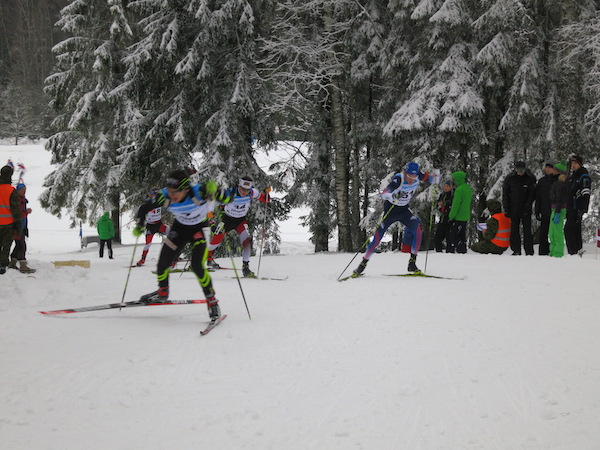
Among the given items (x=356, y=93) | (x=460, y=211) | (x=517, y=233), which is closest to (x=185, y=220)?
(x=460, y=211)

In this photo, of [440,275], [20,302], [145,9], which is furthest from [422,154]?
[20,302]

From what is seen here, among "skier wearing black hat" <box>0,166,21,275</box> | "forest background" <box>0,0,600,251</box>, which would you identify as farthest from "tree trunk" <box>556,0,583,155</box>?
"skier wearing black hat" <box>0,166,21,275</box>

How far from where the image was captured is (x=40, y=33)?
6650 cm

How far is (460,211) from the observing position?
41.1ft

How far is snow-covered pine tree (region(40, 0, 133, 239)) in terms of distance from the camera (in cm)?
2073

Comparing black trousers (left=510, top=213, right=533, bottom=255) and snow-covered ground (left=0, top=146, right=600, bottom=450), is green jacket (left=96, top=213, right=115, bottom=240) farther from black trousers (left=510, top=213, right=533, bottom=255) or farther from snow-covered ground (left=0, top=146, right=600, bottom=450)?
black trousers (left=510, top=213, right=533, bottom=255)

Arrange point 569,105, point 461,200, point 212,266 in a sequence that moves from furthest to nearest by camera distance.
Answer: point 461,200 → point 569,105 → point 212,266

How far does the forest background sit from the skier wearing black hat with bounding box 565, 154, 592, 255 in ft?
7.74

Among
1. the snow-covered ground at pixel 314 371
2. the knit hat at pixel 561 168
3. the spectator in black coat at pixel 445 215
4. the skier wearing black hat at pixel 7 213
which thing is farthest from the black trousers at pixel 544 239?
the skier wearing black hat at pixel 7 213

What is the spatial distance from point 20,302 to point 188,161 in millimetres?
9286

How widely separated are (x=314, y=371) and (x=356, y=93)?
1593 cm

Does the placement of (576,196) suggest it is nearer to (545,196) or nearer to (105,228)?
(545,196)

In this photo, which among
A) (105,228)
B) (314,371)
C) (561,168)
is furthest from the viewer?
(105,228)

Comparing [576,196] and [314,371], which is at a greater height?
[576,196]
